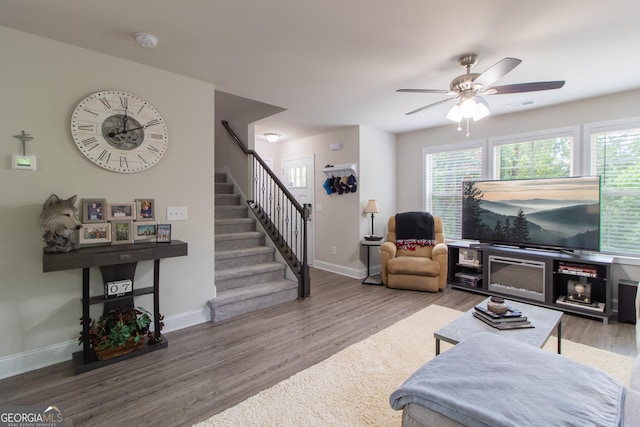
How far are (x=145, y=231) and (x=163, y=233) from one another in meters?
0.18

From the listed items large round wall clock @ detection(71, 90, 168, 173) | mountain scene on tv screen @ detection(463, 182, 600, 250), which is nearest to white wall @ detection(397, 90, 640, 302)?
mountain scene on tv screen @ detection(463, 182, 600, 250)

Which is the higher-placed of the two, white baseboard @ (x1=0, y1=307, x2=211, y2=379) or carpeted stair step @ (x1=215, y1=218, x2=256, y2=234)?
carpeted stair step @ (x1=215, y1=218, x2=256, y2=234)

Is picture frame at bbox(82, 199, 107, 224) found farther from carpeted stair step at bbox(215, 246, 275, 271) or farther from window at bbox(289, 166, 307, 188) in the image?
window at bbox(289, 166, 307, 188)

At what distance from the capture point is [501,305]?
2.17 metres

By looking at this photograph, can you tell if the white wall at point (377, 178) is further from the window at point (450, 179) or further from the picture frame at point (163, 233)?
the picture frame at point (163, 233)

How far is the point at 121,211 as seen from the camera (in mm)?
2584

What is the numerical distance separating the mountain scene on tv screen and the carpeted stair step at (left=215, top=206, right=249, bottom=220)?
10.8ft

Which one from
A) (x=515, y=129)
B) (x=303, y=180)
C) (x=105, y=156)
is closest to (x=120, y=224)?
(x=105, y=156)

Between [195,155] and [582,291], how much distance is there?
4.47 metres

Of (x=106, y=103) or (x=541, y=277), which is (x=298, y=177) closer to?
(x=106, y=103)

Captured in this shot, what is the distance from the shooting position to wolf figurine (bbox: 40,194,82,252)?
6.88 feet

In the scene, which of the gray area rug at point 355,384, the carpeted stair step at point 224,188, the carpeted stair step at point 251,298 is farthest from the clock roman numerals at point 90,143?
the carpeted stair step at point 224,188

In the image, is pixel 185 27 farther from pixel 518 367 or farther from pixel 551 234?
pixel 551 234

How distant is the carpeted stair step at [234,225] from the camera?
13.5ft
